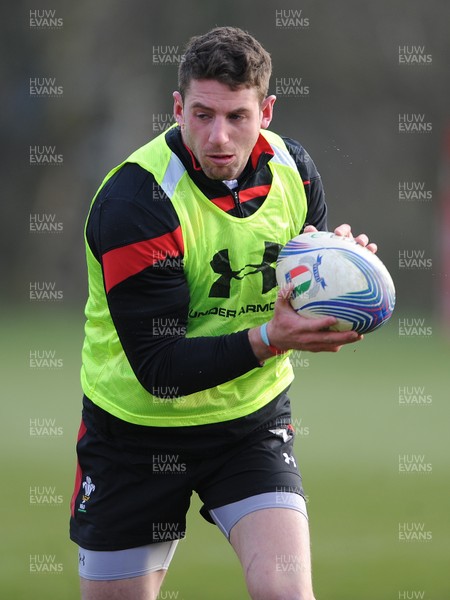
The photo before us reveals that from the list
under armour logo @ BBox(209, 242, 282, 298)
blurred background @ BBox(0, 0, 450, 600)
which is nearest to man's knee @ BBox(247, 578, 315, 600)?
under armour logo @ BBox(209, 242, 282, 298)

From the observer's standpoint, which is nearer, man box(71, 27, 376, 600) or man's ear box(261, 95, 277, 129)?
man box(71, 27, 376, 600)

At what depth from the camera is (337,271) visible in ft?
8.96

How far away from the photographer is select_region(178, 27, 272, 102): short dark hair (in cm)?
284

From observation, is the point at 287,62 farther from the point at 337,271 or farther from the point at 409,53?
the point at 337,271

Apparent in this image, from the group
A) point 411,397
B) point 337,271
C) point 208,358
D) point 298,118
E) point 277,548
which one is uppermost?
point 298,118

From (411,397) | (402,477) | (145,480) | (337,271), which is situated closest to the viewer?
(337,271)

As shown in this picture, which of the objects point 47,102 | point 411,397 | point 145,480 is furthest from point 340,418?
point 47,102

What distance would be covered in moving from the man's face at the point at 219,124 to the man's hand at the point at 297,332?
0.40m

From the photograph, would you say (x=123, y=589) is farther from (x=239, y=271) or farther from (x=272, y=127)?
(x=272, y=127)

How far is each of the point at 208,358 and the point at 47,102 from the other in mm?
9194

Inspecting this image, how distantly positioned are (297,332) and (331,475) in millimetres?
3228

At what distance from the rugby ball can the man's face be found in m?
0.31

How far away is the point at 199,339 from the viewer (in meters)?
2.88

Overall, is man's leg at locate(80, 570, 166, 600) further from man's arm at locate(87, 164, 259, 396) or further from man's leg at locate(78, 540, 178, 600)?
man's arm at locate(87, 164, 259, 396)
